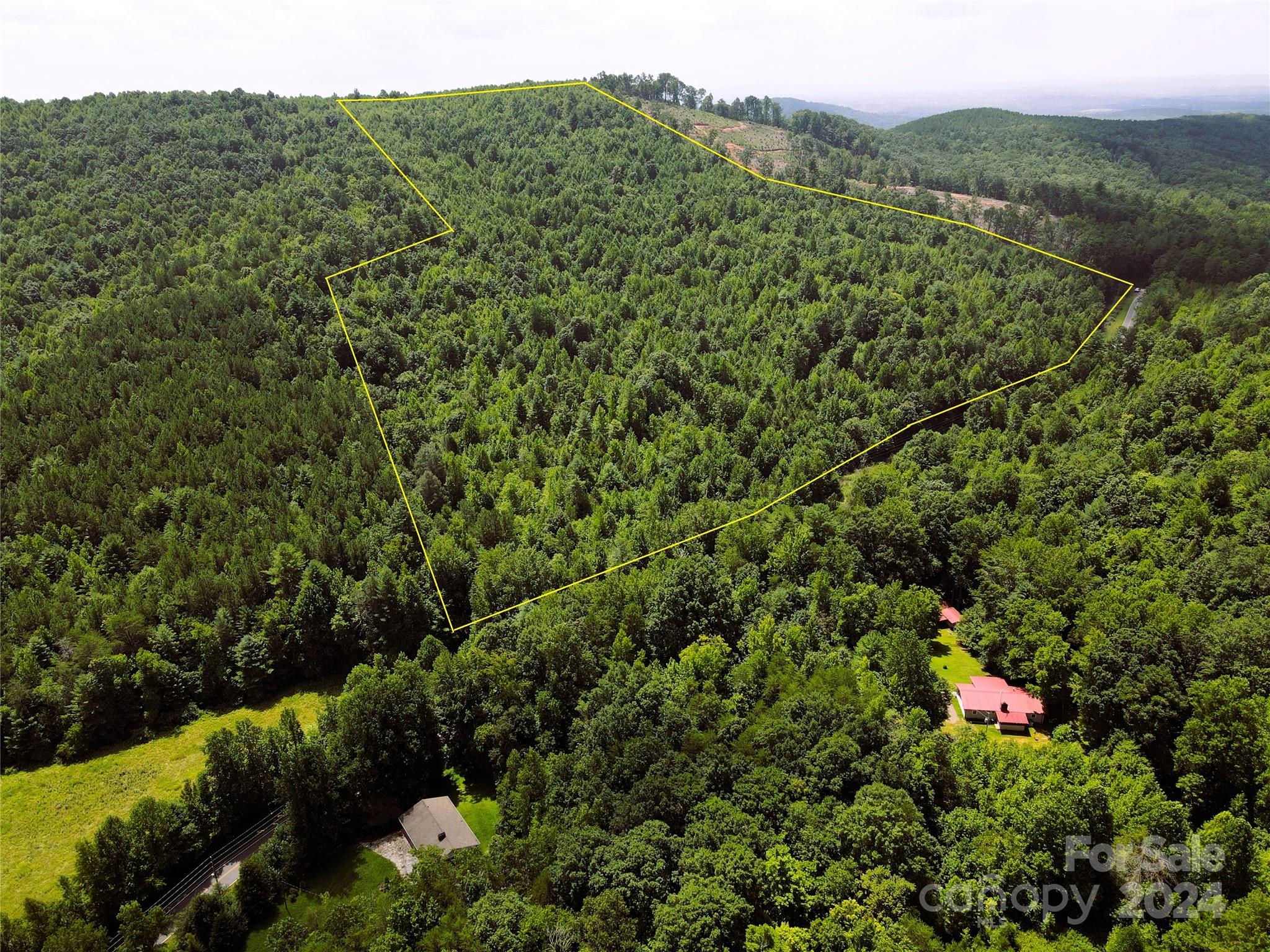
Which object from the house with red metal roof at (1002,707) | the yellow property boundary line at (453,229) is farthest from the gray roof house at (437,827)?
the house with red metal roof at (1002,707)

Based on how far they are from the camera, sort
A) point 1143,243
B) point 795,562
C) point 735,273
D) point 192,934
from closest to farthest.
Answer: point 192,934, point 795,562, point 735,273, point 1143,243

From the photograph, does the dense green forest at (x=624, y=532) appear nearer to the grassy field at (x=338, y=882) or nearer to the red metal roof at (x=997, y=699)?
the grassy field at (x=338, y=882)

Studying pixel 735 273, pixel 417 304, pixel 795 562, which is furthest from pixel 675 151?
pixel 795 562

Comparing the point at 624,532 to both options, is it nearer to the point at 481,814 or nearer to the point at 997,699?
the point at 481,814

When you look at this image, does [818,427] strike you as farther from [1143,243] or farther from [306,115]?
[306,115]

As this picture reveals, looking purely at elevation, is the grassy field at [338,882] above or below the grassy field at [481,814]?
above

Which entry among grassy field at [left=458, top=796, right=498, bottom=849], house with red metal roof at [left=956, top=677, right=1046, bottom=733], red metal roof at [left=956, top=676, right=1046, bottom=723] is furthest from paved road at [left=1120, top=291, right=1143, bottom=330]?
grassy field at [left=458, top=796, right=498, bottom=849]

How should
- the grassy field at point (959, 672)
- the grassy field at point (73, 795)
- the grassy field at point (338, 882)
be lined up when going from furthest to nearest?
the grassy field at point (959, 672) < the grassy field at point (73, 795) < the grassy field at point (338, 882)

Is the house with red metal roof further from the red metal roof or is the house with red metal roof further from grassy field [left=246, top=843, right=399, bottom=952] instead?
grassy field [left=246, top=843, right=399, bottom=952]
